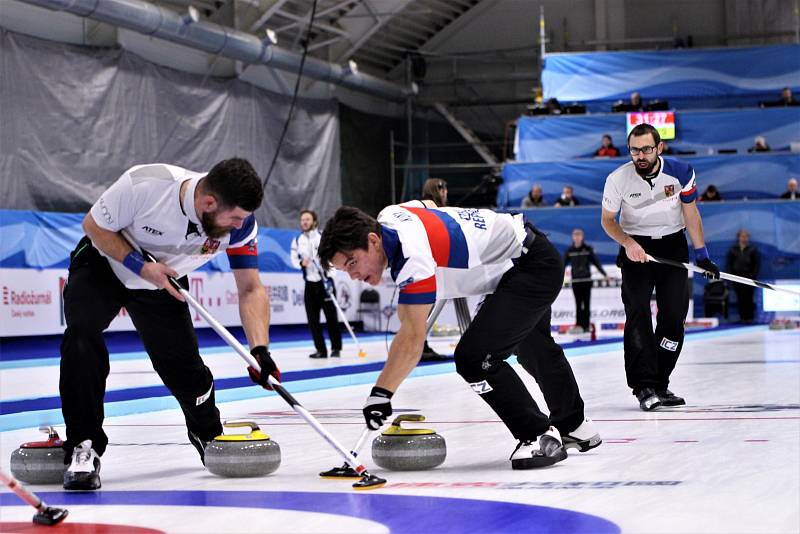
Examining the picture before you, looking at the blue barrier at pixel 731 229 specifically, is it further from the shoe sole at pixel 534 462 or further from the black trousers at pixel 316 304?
the shoe sole at pixel 534 462

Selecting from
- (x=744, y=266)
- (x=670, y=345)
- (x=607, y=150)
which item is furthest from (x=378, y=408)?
(x=607, y=150)

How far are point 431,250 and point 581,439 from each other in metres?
1.17

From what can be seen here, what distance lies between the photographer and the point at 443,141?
3008 centimetres

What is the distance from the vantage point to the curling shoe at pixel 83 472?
4117 millimetres

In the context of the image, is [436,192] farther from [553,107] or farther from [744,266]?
[553,107]

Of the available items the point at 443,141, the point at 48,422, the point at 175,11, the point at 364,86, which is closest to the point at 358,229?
the point at 48,422

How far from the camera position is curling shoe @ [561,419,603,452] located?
15.6ft

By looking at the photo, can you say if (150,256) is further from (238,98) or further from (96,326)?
(238,98)

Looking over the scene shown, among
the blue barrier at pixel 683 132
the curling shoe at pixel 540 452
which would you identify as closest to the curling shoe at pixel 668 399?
the curling shoe at pixel 540 452

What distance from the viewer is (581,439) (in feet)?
15.6

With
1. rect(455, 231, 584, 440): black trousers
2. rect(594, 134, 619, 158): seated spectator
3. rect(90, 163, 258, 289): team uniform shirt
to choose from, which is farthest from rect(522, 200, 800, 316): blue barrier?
rect(90, 163, 258, 289): team uniform shirt

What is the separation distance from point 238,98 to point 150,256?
18809mm

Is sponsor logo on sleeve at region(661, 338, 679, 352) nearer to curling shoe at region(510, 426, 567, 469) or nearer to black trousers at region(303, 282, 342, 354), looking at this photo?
curling shoe at region(510, 426, 567, 469)

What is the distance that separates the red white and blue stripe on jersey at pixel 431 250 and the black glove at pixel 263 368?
54cm
